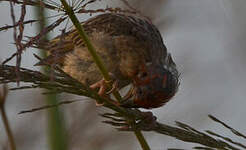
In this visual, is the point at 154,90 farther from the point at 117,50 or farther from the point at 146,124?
the point at 117,50

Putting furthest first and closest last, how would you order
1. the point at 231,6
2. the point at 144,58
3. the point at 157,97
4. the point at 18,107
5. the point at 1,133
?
the point at 18,107
the point at 1,133
the point at 231,6
the point at 144,58
the point at 157,97

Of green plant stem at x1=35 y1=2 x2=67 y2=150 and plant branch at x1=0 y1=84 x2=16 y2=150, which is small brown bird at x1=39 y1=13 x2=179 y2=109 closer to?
green plant stem at x1=35 y1=2 x2=67 y2=150

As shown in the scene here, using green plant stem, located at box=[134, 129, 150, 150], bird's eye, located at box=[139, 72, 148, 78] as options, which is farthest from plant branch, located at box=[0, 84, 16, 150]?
bird's eye, located at box=[139, 72, 148, 78]

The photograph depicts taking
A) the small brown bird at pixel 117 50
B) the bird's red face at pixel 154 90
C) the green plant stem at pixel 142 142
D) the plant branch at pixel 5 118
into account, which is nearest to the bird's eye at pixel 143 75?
the small brown bird at pixel 117 50

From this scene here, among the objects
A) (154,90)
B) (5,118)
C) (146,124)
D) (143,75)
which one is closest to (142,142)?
(146,124)

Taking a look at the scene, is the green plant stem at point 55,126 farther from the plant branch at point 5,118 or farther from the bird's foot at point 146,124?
the bird's foot at point 146,124

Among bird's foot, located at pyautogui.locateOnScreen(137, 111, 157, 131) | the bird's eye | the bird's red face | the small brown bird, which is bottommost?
bird's foot, located at pyautogui.locateOnScreen(137, 111, 157, 131)

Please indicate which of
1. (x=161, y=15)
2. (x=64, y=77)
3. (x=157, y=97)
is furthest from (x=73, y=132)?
(x=64, y=77)

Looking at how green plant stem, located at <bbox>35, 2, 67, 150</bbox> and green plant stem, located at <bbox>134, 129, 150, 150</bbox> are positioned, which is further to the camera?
green plant stem, located at <bbox>35, 2, 67, 150</bbox>

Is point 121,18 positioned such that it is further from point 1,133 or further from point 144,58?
point 1,133
